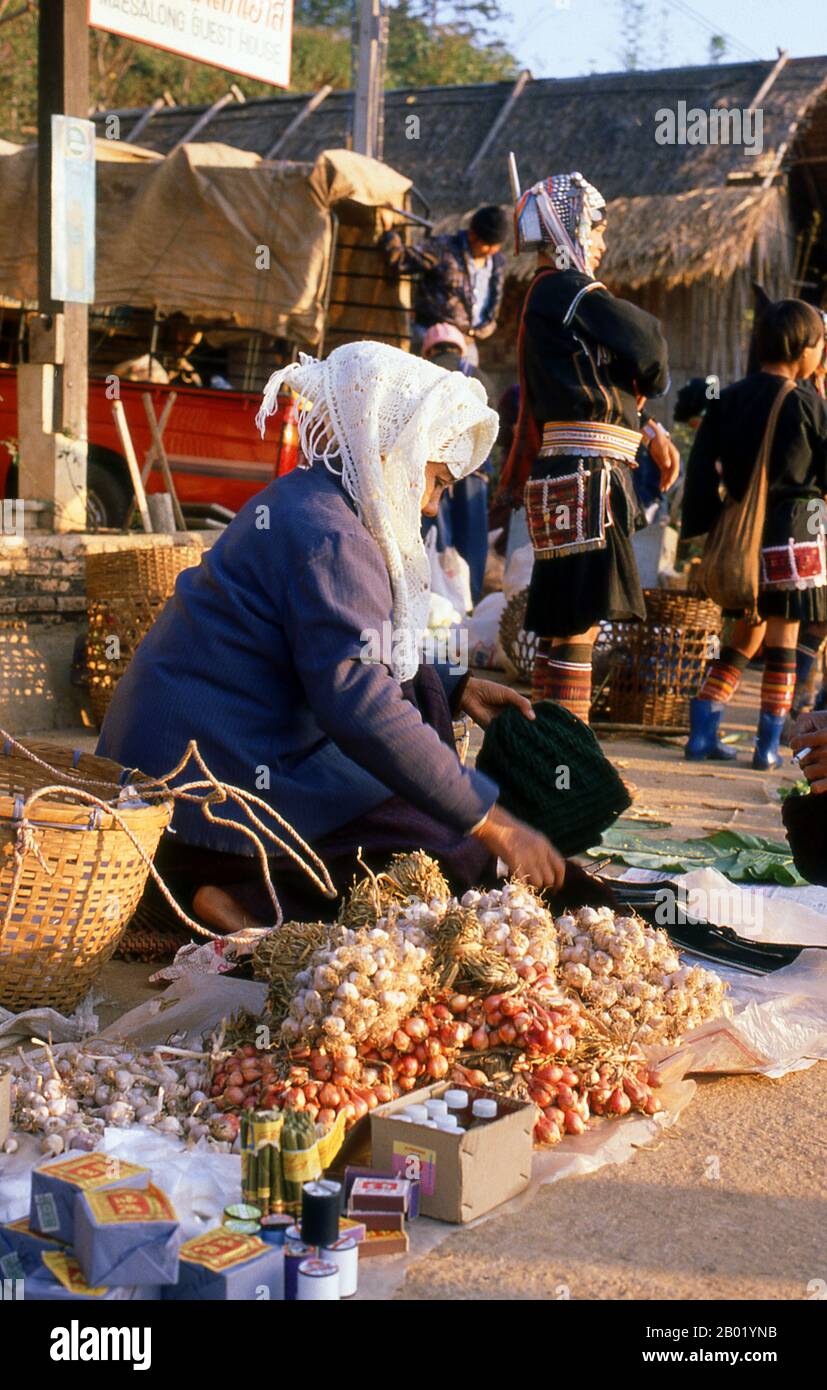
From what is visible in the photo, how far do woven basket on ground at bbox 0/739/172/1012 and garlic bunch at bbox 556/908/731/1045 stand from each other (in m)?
0.83

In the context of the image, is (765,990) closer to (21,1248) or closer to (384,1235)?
(384,1235)

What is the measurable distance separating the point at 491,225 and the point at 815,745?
5926 millimetres

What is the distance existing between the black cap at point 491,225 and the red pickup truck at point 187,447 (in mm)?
1642

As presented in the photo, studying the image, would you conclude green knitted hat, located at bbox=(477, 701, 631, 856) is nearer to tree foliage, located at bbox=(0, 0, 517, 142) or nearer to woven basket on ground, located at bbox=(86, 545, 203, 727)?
woven basket on ground, located at bbox=(86, 545, 203, 727)

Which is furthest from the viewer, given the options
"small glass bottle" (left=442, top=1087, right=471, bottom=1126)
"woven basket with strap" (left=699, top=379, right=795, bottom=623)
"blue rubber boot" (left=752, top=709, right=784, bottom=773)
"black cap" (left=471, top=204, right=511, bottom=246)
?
"black cap" (left=471, top=204, right=511, bottom=246)

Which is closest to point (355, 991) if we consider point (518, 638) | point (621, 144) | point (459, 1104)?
point (459, 1104)

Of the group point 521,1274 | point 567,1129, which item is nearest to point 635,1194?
point 567,1129

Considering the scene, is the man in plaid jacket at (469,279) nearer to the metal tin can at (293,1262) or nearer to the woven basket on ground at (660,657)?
the woven basket on ground at (660,657)

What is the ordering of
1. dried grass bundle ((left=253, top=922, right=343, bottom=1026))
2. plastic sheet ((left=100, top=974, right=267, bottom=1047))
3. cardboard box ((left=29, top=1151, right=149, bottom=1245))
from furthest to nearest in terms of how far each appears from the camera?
plastic sheet ((left=100, top=974, right=267, bottom=1047)), dried grass bundle ((left=253, top=922, right=343, bottom=1026)), cardboard box ((left=29, top=1151, right=149, bottom=1245))

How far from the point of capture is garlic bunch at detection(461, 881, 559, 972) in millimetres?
2531

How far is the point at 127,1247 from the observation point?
1.68 m

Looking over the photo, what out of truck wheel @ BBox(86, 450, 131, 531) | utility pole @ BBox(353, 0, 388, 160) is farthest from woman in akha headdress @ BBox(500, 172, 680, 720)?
utility pole @ BBox(353, 0, 388, 160)
